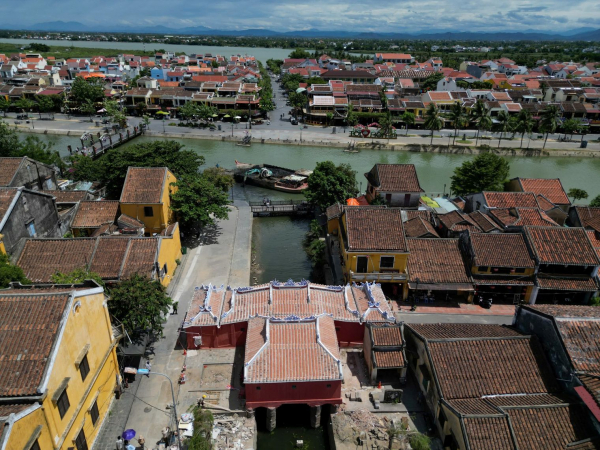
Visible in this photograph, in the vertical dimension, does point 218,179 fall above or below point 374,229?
below

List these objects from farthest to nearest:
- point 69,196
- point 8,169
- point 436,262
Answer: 1. point 69,196
2. point 8,169
3. point 436,262

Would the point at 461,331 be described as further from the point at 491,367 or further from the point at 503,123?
the point at 503,123

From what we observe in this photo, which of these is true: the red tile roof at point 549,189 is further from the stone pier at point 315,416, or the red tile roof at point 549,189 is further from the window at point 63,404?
the window at point 63,404

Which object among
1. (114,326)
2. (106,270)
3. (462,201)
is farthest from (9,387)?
(462,201)

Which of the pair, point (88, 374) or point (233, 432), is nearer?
point (88, 374)

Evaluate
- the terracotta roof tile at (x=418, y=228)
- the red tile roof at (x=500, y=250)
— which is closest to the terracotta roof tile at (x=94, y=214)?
the terracotta roof tile at (x=418, y=228)

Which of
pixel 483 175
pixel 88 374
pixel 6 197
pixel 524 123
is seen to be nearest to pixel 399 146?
pixel 524 123

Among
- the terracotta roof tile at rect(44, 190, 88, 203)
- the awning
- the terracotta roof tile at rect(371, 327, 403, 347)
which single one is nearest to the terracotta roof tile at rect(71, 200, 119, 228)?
the terracotta roof tile at rect(44, 190, 88, 203)
